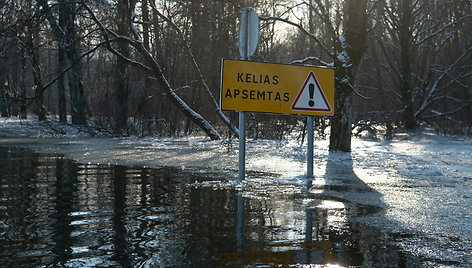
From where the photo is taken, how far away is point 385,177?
29.6 feet

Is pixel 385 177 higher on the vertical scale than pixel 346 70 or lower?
lower

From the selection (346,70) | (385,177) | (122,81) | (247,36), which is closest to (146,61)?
(122,81)

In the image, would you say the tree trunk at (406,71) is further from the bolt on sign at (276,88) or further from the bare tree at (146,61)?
the bolt on sign at (276,88)

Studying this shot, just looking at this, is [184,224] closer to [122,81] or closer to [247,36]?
[247,36]

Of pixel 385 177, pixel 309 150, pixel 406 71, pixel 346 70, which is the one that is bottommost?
pixel 385 177

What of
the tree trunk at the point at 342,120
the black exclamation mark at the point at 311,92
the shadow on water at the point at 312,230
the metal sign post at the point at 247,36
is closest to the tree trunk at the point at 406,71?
the tree trunk at the point at 342,120

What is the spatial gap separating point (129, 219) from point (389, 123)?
2011 cm

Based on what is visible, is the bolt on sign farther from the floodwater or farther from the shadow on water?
the shadow on water

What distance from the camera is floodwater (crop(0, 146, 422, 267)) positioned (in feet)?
12.0

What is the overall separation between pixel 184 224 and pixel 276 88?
419 cm

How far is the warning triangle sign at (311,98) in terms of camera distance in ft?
28.0

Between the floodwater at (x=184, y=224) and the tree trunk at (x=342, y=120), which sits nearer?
the floodwater at (x=184, y=224)

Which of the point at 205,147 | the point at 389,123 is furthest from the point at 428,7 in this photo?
the point at 205,147

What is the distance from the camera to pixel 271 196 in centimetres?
665
